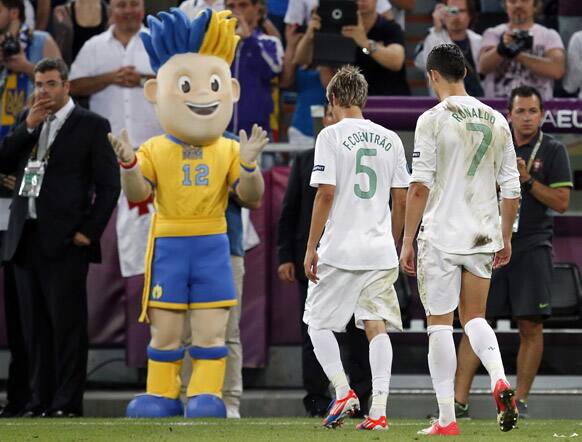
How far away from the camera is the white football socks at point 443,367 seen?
711 cm

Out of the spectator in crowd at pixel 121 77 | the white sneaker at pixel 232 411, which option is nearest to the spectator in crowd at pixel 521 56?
the spectator in crowd at pixel 121 77

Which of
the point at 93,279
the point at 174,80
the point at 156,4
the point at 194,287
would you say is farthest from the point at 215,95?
the point at 156,4

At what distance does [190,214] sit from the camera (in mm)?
9156

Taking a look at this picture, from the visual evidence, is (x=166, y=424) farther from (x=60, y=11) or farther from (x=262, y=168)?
(x=60, y=11)

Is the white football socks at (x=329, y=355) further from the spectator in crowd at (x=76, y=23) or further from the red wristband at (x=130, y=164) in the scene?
the spectator in crowd at (x=76, y=23)

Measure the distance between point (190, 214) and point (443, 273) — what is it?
2.53m

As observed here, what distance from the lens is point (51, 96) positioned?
9930 mm

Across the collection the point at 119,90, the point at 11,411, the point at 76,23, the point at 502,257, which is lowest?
the point at 11,411

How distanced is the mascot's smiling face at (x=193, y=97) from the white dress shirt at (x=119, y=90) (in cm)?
204

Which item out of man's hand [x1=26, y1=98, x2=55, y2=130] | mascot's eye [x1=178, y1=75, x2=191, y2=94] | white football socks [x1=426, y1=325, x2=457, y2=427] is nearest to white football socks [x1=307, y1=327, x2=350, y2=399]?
white football socks [x1=426, y1=325, x2=457, y2=427]

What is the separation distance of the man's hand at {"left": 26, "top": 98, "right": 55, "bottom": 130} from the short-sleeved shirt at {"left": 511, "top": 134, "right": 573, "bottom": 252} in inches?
129

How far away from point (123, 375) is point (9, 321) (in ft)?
5.12

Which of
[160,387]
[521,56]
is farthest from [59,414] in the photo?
[521,56]

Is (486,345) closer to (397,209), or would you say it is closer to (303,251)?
(397,209)
